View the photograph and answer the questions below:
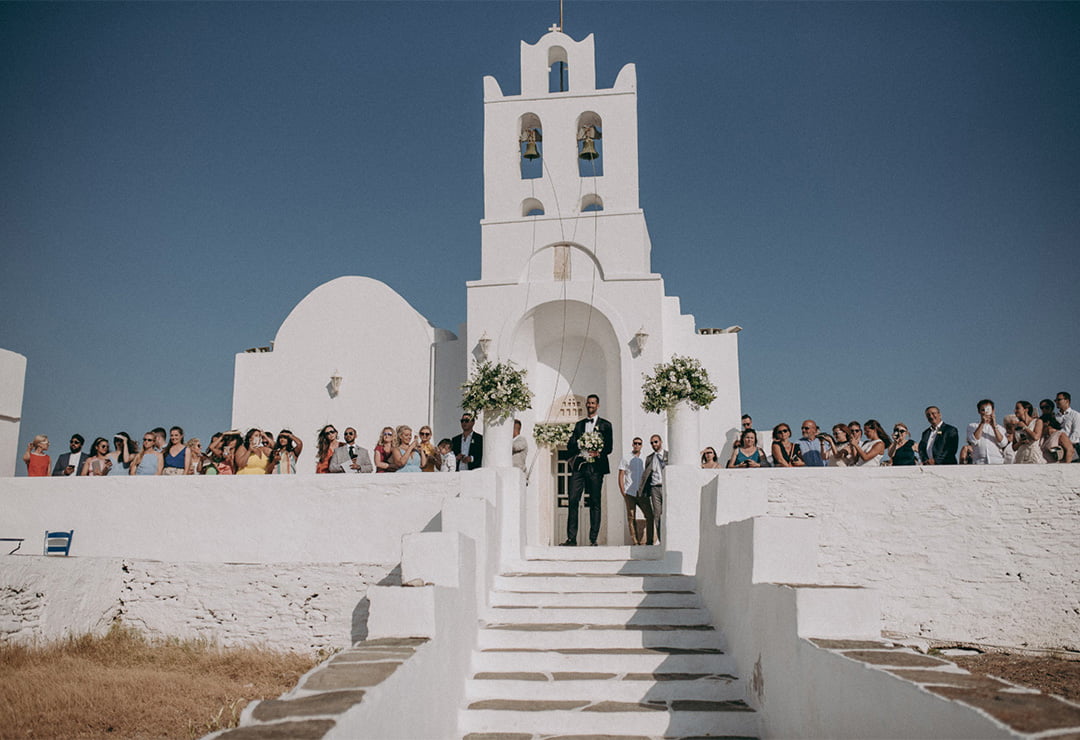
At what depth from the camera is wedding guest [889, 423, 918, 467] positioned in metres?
10.1

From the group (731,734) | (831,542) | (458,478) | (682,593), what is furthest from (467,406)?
(731,734)

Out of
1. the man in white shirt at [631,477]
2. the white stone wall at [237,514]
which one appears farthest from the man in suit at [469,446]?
the man in white shirt at [631,477]

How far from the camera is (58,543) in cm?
1060

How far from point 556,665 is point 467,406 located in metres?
4.05

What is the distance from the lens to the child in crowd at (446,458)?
1120cm

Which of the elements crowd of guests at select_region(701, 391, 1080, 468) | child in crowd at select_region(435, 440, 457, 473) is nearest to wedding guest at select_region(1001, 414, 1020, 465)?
crowd of guests at select_region(701, 391, 1080, 468)

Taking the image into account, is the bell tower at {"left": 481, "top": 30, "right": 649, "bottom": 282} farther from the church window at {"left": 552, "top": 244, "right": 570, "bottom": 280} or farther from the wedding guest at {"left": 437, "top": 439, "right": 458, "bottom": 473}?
the wedding guest at {"left": 437, "top": 439, "right": 458, "bottom": 473}

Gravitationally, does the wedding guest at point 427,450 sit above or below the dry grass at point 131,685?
above

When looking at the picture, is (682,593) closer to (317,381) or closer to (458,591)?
(458,591)

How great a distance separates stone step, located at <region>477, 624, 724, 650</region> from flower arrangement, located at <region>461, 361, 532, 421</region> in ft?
11.0

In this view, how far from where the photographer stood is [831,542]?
8.95 metres

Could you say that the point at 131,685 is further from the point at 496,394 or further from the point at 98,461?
the point at 98,461

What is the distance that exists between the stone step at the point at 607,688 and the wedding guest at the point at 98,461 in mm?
7770

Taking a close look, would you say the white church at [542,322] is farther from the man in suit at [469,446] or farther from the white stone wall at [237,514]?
the white stone wall at [237,514]
